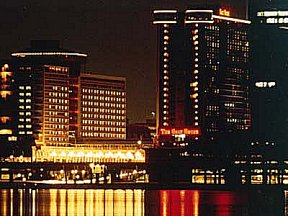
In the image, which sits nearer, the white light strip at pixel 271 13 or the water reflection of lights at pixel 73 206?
the water reflection of lights at pixel 73 206

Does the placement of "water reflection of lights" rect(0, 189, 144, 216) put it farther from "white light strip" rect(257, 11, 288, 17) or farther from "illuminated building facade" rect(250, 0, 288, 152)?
"white light strip" rect(257, 11, 288, 17)

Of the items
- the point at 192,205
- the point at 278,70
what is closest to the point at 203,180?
the point at 278,70

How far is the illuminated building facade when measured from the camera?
193 meters

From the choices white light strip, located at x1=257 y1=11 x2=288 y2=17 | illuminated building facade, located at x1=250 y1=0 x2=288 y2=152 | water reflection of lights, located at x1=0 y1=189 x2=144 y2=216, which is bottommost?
water reflection of lights, located at x1=0 y1=189 x2=144 y2=216

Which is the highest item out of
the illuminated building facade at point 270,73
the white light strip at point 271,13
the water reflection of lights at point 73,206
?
the white light strip at point 271,13

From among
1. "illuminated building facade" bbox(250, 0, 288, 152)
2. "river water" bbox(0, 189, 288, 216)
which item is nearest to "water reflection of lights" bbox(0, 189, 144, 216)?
"river water" bbox(0, 189, 288, 216)

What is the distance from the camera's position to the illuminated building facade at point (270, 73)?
193m

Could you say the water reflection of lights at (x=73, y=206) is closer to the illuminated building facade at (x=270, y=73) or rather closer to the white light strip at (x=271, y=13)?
the illuminated building facade at (x=270, y=73)

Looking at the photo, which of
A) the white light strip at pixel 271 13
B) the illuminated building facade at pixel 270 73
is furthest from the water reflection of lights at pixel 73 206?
the white light strip at pixel 271 13

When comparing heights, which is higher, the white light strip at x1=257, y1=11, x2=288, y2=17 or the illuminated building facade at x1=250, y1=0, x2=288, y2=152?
the white light strip at x1=257, y1=11, x2=288, y2=17

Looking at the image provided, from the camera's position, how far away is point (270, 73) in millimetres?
198625

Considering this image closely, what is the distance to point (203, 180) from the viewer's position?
604ft

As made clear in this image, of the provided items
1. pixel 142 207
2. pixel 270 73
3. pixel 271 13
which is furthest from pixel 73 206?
pixel 271 13

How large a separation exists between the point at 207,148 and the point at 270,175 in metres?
17.4
